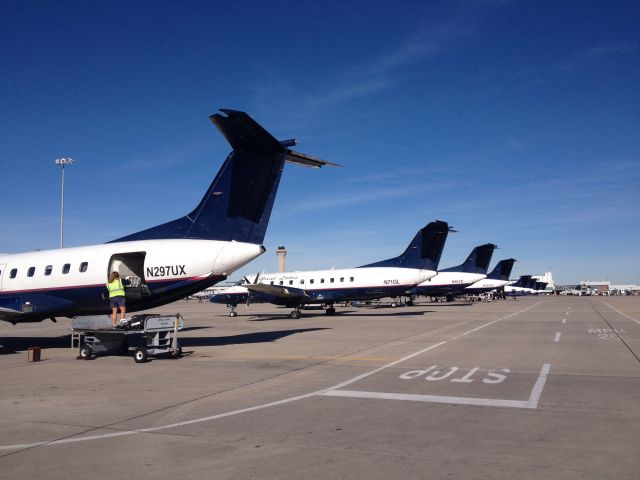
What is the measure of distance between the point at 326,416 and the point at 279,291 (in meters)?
31.3

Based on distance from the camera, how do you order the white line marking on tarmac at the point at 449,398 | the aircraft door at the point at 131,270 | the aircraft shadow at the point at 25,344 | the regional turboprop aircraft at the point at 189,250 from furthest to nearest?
the aircraft shadow at the point at 25,344
the aircraft door at the point at 131,270
the regional turboprop aircraft at the point at 189,250
the white line marking on tarmac at the point at 449,398

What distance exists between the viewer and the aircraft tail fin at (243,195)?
647 inches

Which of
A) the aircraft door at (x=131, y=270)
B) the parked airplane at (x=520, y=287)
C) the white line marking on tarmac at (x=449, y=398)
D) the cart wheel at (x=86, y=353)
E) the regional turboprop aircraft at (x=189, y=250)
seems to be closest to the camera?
the white line marking on tarmac at (x=449, y=398)

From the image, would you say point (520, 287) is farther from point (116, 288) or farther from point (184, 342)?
point (116, 288)

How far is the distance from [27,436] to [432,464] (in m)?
5.36

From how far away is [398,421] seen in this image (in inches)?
291

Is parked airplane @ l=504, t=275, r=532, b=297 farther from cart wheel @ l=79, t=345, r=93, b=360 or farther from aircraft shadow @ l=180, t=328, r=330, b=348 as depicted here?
cart wheel @ l=79, t=345, r=93, b=360

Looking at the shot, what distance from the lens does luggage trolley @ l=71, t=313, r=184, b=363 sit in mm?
14297

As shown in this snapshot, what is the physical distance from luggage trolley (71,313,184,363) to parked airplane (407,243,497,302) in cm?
4503

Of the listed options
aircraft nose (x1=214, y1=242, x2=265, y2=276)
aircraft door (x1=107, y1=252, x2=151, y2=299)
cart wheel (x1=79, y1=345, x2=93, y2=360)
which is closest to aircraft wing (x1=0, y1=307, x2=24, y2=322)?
aircraft door (x1=107, y1=252, x2=151, y2=299)

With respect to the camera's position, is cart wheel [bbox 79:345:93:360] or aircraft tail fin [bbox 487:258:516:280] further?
aircraft tail fin [bbox 487:258:516:280]

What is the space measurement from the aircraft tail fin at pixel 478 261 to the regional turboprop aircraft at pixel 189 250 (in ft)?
164

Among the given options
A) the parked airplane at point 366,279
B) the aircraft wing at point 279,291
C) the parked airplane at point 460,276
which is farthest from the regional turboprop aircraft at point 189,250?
the parked airplane at point 460,276

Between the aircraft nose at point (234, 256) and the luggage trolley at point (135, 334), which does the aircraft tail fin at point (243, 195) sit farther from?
the luggage trolley at point (135, 334)
